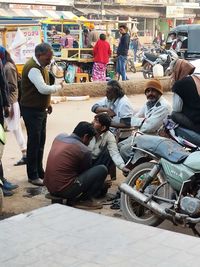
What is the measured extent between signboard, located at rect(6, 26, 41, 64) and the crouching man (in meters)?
5.61

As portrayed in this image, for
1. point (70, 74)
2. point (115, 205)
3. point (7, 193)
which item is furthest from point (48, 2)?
point (115, 205)

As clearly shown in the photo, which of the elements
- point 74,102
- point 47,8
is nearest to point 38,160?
point 74,102

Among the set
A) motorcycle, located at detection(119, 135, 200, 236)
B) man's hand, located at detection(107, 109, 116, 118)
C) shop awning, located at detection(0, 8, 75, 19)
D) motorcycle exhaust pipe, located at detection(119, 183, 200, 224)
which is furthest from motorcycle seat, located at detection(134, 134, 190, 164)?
shop awning, located at detection(0, 8, 75, 19)

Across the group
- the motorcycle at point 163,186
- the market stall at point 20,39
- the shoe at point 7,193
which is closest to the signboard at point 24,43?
the market stall at point 20,39

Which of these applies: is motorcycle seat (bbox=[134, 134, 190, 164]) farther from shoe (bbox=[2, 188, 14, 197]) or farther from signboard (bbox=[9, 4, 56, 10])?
signboard (bbox=[9, 4, 56, 10])

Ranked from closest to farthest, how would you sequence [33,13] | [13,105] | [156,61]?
[13,105] < [156,61] < [33,13]

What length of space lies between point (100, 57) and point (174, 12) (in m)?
32.4

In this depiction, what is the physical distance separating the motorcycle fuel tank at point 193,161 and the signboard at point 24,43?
672 cm

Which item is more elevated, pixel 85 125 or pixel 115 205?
pixel 85 125

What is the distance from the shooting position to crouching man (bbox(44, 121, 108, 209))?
5.21 m

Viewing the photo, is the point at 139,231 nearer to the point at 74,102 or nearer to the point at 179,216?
the point at 179,216

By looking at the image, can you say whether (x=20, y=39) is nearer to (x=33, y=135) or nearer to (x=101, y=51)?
(x=33, y=135)

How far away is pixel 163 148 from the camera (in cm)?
476

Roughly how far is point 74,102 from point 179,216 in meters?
8.62
